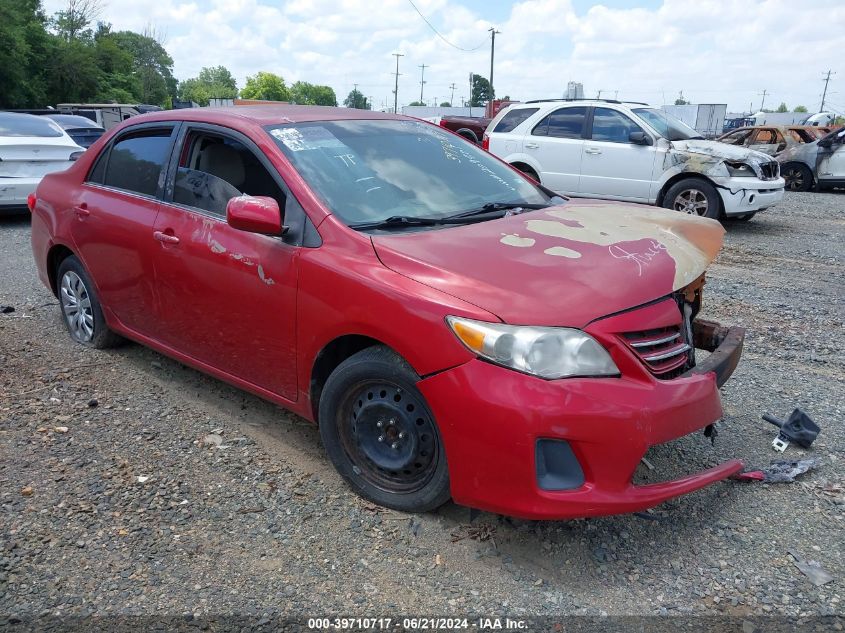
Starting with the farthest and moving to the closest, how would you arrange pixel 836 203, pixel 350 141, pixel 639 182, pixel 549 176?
pixel 836 203 < pixel 549 176 < pixel 639 182 < pixel 350 141

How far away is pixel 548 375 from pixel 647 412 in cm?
39

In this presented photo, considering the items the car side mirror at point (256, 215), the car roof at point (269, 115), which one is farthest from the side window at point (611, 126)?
the car side mirror at point (256, 215)

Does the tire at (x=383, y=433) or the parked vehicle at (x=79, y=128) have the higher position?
the parked vehicle at (x=79, y=128)

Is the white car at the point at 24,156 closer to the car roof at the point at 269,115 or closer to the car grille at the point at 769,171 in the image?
the car roof at the point at 269,115

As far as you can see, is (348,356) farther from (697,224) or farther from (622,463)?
(697,224)

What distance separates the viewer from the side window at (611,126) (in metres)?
9.65

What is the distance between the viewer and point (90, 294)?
4.54 m

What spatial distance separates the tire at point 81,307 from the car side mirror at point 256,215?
6.59ft

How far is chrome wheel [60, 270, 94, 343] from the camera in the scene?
4688mm

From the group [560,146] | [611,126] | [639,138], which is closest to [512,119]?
[560,146]

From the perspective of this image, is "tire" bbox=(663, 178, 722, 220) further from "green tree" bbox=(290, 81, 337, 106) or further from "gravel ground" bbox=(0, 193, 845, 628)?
"green tree" bbox=(290, 81, 337, 106)

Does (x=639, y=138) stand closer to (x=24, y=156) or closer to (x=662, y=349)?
(x=662, y=349)

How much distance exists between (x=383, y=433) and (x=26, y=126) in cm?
962

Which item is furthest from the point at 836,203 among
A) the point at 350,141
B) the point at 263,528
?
the point at 263,528
